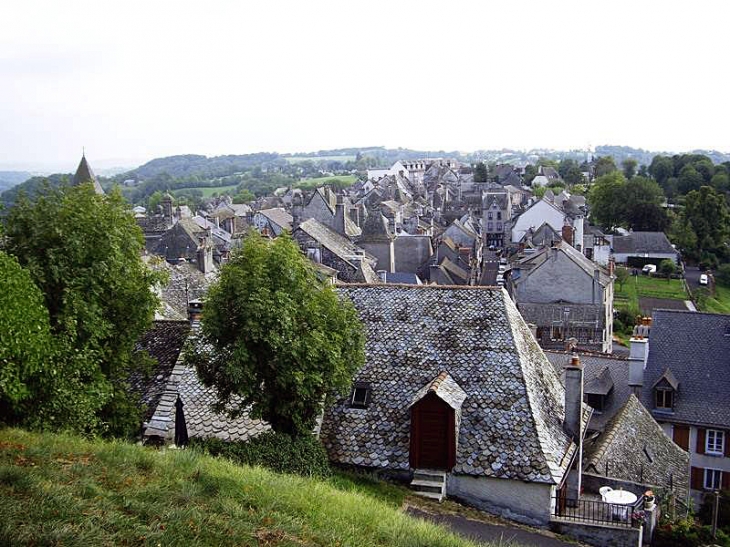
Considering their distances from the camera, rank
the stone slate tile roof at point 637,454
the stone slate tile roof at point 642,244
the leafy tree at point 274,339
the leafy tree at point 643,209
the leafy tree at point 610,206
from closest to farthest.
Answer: the leafy tree at point 274,339, the stone slate tile roof at point 637,454, the stone slate tile roof at point 642,244, the leafy tree at point 643,209, the leafy tree at point 610,206

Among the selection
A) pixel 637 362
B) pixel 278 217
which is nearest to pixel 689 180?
pixel 278 217

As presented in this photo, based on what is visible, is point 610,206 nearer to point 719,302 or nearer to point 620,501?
point 719,302

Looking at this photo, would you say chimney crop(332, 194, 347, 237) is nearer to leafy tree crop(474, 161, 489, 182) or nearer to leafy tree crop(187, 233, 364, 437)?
leafy tree crop(187, 233, 364, 437)

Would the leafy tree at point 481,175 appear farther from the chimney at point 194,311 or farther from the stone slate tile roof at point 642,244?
the chimney at point 194,311

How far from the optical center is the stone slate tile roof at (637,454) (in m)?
25.9

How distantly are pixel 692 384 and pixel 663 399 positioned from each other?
5.11 ft

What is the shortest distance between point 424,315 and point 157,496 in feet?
40.2

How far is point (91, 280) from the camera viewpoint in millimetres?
18609

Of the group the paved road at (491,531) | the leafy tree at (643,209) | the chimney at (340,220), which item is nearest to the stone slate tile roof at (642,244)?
Result: the leafy tree at (643,209)

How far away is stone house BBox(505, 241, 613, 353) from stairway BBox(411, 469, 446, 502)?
30.5 meters

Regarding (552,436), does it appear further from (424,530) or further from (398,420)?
(424,530)

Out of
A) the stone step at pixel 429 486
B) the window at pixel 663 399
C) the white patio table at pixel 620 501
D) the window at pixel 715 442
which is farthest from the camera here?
the window at pixel 663 399

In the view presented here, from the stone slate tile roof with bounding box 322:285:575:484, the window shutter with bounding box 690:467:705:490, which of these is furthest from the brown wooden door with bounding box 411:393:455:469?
the window shutter with bounding box 690:467:705:490

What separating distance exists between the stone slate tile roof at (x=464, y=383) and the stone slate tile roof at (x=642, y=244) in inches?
3189
